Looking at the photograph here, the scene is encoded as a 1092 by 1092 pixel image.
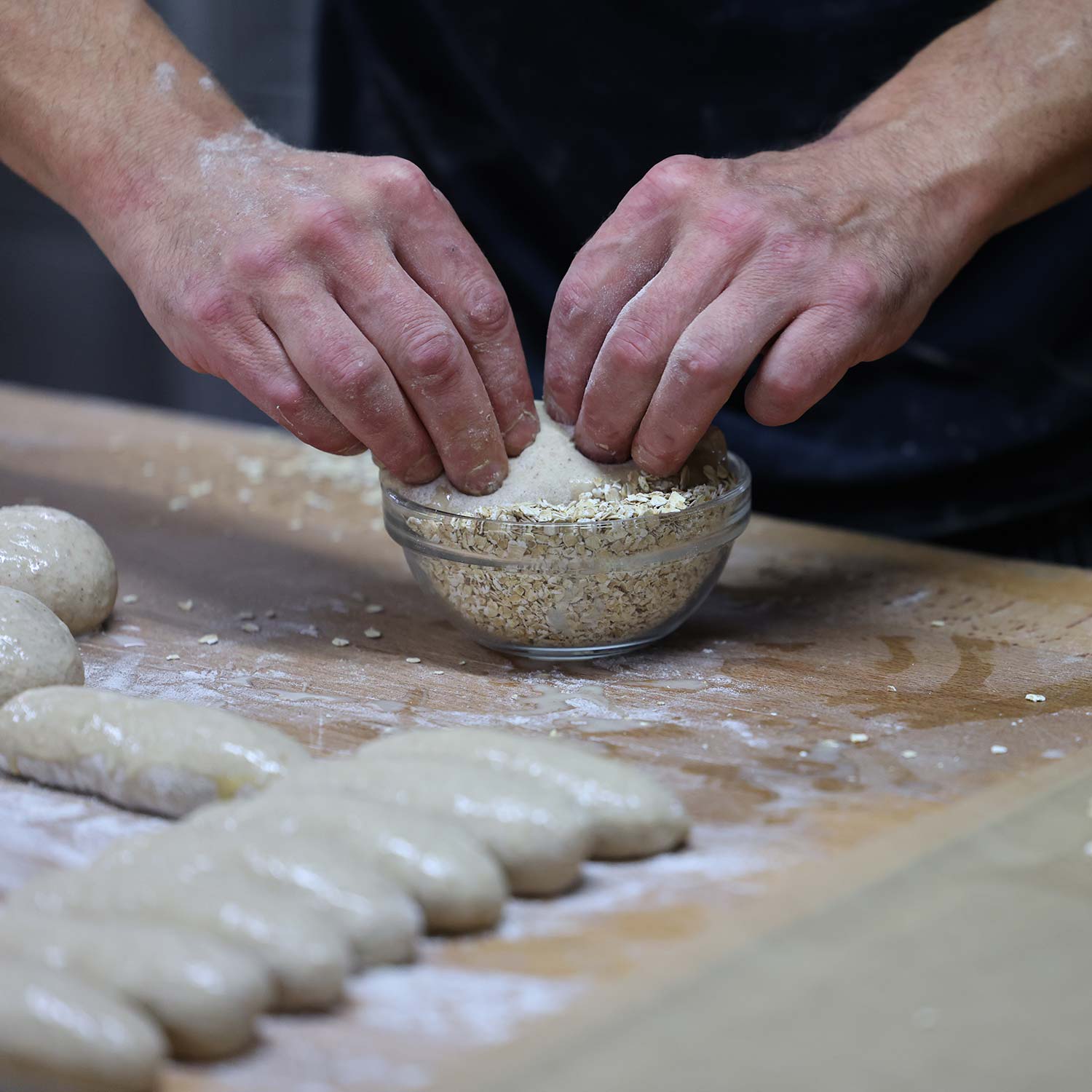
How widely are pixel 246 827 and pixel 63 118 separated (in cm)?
108


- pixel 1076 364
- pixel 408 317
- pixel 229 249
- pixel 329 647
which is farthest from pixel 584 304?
pixel 1076 364

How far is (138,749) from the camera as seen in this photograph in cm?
118

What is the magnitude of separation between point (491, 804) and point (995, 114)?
44.9 inches

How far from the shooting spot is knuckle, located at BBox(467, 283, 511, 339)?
1.49m

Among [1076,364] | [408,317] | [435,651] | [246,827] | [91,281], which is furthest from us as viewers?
[91,281]

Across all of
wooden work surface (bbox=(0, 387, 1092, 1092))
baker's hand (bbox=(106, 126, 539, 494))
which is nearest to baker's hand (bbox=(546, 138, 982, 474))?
baker's hand (bbox=(106, 126, 539, 494))

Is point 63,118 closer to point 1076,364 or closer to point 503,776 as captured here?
point 503,776

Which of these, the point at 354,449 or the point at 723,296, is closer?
the point at 723,296

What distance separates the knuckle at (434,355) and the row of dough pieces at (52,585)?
1.63 ft

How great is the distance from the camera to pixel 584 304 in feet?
4.86

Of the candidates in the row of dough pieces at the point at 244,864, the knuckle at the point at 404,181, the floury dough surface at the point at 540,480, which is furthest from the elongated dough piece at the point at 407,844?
the knuckle at the point at 404,181

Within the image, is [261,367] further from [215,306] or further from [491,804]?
[491,804]

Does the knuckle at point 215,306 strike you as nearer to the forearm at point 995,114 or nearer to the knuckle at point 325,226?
the knuckle at point 325,226

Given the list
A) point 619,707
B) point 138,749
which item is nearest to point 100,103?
point 138,749
